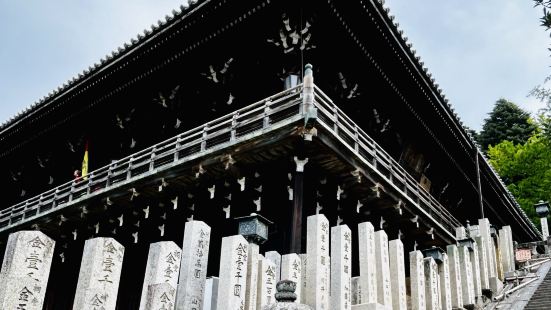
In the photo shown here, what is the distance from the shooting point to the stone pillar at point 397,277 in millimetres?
9570

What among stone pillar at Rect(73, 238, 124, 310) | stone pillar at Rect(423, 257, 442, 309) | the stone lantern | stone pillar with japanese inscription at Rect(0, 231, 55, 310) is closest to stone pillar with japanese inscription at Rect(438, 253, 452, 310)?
stone pillar at Rect(423, 257, 442, 309)

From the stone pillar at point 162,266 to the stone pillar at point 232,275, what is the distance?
101 centimetres

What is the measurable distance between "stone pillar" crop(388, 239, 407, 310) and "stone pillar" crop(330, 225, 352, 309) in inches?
49.9

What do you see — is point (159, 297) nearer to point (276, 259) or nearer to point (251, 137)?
point (276, 259)

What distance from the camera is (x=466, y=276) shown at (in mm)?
12664

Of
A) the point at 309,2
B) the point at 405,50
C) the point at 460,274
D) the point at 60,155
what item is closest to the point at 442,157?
the point at 405,50

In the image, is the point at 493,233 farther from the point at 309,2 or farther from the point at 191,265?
the point at 191,265

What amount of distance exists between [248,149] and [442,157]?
10.1m

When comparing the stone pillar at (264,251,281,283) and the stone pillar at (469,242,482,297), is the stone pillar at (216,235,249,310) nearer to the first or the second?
the stone pillar at (264,251,281,283)

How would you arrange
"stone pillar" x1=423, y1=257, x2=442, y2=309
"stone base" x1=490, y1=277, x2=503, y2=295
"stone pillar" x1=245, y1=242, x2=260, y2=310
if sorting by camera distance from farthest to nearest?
"stone base" x1=490, y1=277, x2=503, y2=295, "stone pillar" x1=423, y1=257, x2=442, y2=309, "stone pillar" x1=245, y1=242, x2=260, y2=310

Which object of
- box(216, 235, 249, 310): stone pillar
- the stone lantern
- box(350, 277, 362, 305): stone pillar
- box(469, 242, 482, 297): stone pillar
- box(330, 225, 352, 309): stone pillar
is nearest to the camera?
box(216, 235, 249, 310): stone pillar

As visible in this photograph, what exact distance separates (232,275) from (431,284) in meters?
4.76

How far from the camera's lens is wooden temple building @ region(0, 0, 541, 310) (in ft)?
40.9

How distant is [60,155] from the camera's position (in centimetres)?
1917
